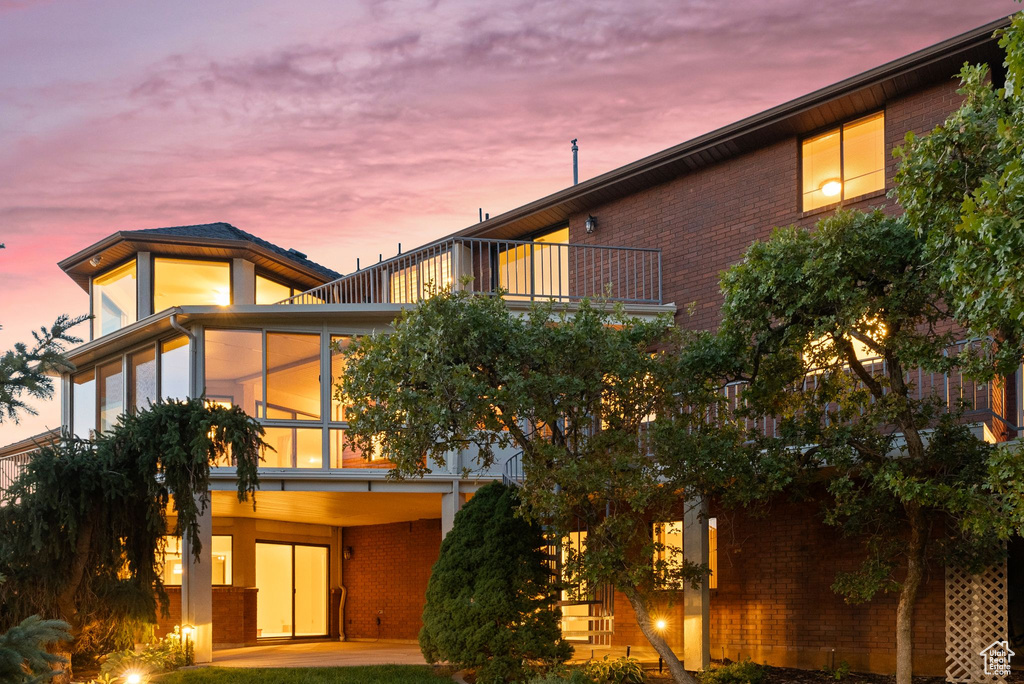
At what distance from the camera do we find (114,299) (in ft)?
64.2

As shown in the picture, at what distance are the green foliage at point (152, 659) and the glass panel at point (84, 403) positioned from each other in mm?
5292

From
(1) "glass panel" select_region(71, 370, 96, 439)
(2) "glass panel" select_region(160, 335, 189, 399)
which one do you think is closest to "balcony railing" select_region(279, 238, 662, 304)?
(2) "glass panel" select_region(160, 335, 189, 399)

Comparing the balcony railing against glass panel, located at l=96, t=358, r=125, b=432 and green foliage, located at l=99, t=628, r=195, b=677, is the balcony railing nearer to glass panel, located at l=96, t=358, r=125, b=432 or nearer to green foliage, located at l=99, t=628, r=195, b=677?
glass panel, located at l=96, t=358, r=125, b=432

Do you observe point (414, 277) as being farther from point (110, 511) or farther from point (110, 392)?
point (110, 511)

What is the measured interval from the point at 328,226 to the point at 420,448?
1340 centimetres

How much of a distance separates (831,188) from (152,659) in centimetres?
1178

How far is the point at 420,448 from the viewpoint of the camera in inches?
434

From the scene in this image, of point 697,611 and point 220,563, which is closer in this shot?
point 697,611

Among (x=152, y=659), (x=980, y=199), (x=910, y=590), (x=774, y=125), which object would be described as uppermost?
(x=774, y=125)

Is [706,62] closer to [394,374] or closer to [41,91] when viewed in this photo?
[394,374]

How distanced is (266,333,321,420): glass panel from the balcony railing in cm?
138

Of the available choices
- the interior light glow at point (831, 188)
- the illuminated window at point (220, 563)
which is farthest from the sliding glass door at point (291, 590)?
the interior light glow at point (831, 188)

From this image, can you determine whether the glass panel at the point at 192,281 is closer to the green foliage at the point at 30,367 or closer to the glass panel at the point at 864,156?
the green foliage at the point at 30,367

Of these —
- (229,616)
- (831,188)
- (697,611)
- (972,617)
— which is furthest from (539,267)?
(972,617)
